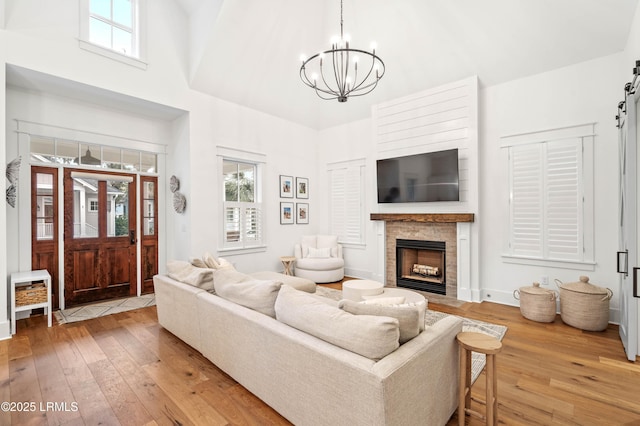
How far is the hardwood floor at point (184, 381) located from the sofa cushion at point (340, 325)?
0.71 m

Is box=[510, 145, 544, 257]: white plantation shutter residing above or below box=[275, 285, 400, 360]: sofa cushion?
above

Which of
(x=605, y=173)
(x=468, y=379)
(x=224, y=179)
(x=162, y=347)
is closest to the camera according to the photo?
(x=468, y=379)

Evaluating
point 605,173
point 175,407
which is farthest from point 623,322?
point 175,407

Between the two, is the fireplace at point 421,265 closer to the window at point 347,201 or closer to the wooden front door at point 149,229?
the window at point 347,201

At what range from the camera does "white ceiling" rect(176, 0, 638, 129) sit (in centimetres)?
360

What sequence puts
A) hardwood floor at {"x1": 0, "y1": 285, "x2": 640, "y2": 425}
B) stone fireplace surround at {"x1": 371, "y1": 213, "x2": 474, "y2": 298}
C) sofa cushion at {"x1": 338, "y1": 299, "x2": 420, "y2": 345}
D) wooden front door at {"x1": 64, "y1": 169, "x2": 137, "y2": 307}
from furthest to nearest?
stone fireplace surround at {"x1": 371, "y1": 213, "x2": 474, "y2": 298}, wooden front door at {"x1": 64, "y1": 169, "x2": 137, "y2": 307}, hardwood floor at {"x1": 0, "y1": 285, "x2": 640, "y2": 425}, sofa cushion at {"x1": 338, "y1": 299, "x2": 420, "y2": 345}

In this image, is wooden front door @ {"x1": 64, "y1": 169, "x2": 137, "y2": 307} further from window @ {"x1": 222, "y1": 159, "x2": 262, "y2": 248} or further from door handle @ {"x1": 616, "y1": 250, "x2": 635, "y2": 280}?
door handle @ {"x1": 616, "y1": 250, "x2": 635, "y2": 280}

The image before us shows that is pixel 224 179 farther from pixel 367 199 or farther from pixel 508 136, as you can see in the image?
pixel 508 136

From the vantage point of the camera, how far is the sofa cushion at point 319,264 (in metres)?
5.77

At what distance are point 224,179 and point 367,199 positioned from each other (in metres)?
2.81

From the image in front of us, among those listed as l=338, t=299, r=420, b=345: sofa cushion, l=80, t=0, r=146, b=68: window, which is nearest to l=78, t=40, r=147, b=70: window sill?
l=80, t=0, r=146, b=68: window

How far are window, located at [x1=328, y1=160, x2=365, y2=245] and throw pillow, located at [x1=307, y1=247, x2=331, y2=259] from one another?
0.53 m

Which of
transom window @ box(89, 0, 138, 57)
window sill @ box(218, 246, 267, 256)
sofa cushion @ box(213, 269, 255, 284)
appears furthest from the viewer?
window sill @ box(218, 246, 267, 256)

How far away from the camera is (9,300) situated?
377 centimetres
